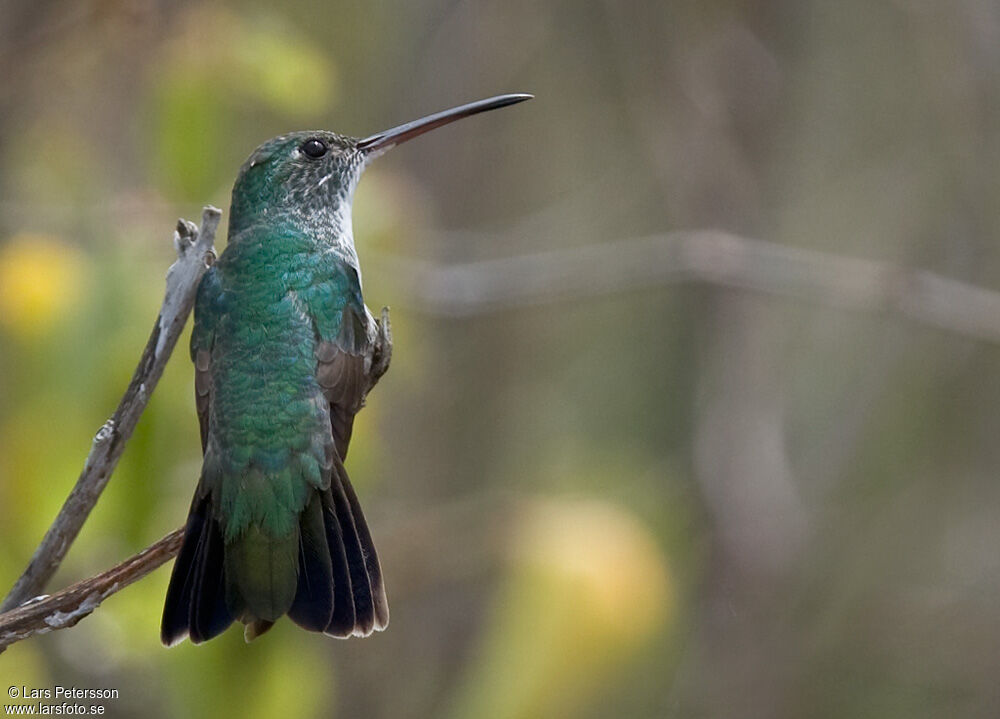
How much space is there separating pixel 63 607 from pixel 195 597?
0.34m

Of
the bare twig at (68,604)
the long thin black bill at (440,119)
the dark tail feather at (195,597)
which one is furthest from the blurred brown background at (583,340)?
the bare twig at (68,604)

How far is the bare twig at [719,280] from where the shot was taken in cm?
423

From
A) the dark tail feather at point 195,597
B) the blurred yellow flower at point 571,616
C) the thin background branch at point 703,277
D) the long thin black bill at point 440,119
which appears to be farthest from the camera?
the thin background branch at point 703,277

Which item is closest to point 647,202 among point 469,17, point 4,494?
point 469,17

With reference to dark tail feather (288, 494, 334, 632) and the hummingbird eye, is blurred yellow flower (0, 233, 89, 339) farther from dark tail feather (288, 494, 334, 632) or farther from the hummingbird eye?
dark tail feather (288, 494, 334, 632)

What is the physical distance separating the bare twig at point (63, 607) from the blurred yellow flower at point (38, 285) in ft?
3.30

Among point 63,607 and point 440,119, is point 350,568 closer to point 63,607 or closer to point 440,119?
point 63,607

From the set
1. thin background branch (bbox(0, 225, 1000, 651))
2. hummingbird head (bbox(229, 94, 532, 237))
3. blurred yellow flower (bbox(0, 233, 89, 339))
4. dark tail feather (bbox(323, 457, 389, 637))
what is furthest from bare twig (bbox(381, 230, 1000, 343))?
dark tail feather (bbox(323, 457, 389, 637))

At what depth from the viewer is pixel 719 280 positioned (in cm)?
429

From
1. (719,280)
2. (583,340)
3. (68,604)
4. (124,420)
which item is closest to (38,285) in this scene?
(124,420)

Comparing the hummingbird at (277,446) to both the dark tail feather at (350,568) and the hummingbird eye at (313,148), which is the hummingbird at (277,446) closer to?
the dark tail feather at (350,568)

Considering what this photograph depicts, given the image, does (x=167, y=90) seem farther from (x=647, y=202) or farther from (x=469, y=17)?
(x=647, y=202)

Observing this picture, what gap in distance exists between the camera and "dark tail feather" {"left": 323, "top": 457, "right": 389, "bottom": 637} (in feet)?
7.91

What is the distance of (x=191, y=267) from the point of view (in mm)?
2475
